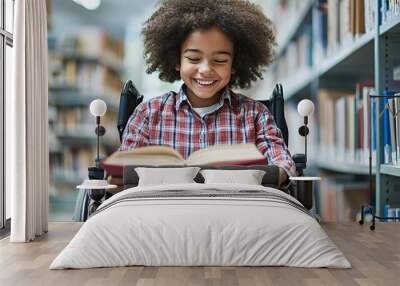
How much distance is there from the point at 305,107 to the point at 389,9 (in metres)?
1.02

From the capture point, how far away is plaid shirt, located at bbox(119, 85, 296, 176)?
503 centimetres

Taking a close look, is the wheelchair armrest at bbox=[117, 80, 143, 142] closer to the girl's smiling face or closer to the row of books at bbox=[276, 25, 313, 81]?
the girl's smiling face

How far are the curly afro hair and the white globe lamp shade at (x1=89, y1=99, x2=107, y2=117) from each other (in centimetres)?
46

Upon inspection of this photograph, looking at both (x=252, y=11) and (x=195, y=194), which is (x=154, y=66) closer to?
(x=252, y=11)

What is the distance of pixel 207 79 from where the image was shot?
16.8 feet

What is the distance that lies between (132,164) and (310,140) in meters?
1.39

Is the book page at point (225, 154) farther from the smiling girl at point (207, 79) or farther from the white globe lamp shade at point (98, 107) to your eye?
the white globe lamp shade at point (98, 107)

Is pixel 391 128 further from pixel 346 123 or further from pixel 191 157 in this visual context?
pixel 191 157

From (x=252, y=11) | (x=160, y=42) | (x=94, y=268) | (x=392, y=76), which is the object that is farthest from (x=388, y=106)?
(x=94, y=268)

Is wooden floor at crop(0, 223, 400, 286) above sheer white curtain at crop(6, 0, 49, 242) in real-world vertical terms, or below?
below

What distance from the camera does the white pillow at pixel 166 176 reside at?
14.8 feet

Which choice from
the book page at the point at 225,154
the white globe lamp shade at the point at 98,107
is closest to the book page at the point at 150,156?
the book page at the point at 225,154

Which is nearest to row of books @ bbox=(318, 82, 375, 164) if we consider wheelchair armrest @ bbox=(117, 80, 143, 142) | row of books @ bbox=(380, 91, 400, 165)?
row of books @ bbox=(380, 91, 400, 165)

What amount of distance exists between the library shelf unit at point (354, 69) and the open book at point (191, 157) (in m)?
0.59
